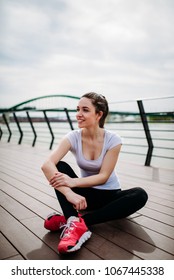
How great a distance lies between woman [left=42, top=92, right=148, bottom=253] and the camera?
4.79 feet

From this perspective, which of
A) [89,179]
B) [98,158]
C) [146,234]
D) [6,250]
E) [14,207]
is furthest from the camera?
[14,207]

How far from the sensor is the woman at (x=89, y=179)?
146cm

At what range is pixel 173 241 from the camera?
4.52ft

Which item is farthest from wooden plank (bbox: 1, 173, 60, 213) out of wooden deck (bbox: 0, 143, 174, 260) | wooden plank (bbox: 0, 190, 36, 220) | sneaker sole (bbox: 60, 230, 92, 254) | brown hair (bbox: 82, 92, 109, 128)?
brown hair (bbox: 82, 92, 109, 128)

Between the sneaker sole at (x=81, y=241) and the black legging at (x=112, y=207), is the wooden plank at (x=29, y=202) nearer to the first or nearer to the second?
the black legging at (x=112, y=207)

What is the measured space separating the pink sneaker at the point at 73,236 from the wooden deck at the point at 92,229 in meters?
0.05

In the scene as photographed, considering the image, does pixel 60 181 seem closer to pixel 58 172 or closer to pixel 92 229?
pixel 58 172

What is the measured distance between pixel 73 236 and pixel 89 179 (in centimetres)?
41

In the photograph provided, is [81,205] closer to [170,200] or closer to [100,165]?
[100,165]

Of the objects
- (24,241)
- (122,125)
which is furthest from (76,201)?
(122,125)

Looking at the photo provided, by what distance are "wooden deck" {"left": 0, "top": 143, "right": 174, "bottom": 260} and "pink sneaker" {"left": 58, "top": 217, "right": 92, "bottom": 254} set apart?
0.16ft

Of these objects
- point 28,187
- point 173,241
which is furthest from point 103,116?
point 28,187

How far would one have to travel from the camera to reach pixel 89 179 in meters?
1.58
